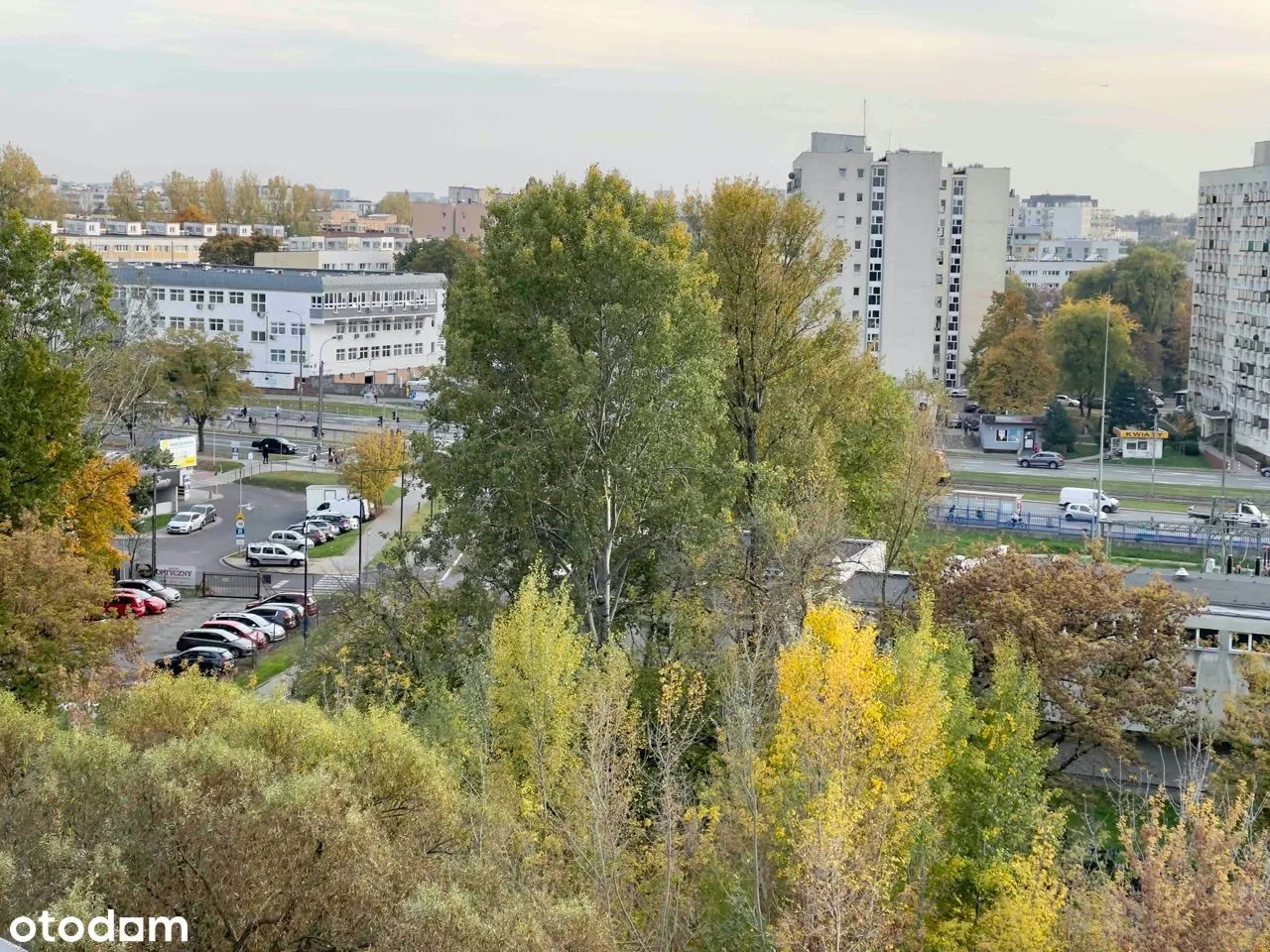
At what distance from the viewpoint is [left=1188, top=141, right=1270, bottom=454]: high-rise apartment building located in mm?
51062

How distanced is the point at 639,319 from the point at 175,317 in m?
46.2

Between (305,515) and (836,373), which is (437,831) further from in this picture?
(305,515)

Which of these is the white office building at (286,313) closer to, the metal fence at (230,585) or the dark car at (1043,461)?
the dark car at (1043,461)

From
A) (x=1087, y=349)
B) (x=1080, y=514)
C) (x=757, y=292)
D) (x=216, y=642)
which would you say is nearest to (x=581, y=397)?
(x=757, y=292)

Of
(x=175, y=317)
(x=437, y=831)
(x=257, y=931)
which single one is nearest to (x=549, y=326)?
A: (x=437, y=831)

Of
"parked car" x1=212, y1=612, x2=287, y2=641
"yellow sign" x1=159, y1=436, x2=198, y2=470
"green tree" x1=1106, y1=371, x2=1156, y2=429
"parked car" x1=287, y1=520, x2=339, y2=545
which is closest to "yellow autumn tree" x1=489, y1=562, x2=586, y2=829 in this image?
"parked car" x1=212, y1=612, x2=287, y2=641

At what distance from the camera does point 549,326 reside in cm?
1747

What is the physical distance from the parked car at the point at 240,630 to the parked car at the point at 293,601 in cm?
124

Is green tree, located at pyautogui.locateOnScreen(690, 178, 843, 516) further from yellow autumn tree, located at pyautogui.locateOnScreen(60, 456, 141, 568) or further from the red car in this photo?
the red car

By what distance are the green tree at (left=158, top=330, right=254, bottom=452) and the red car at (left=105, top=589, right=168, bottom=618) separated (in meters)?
16.7

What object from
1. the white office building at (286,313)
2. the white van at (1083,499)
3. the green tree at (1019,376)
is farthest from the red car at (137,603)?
the green tree at (1019,376)

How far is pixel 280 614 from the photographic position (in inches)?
1059

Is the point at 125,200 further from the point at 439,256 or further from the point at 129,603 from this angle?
the point at 129,603

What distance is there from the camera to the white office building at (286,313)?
57875 millimetres
